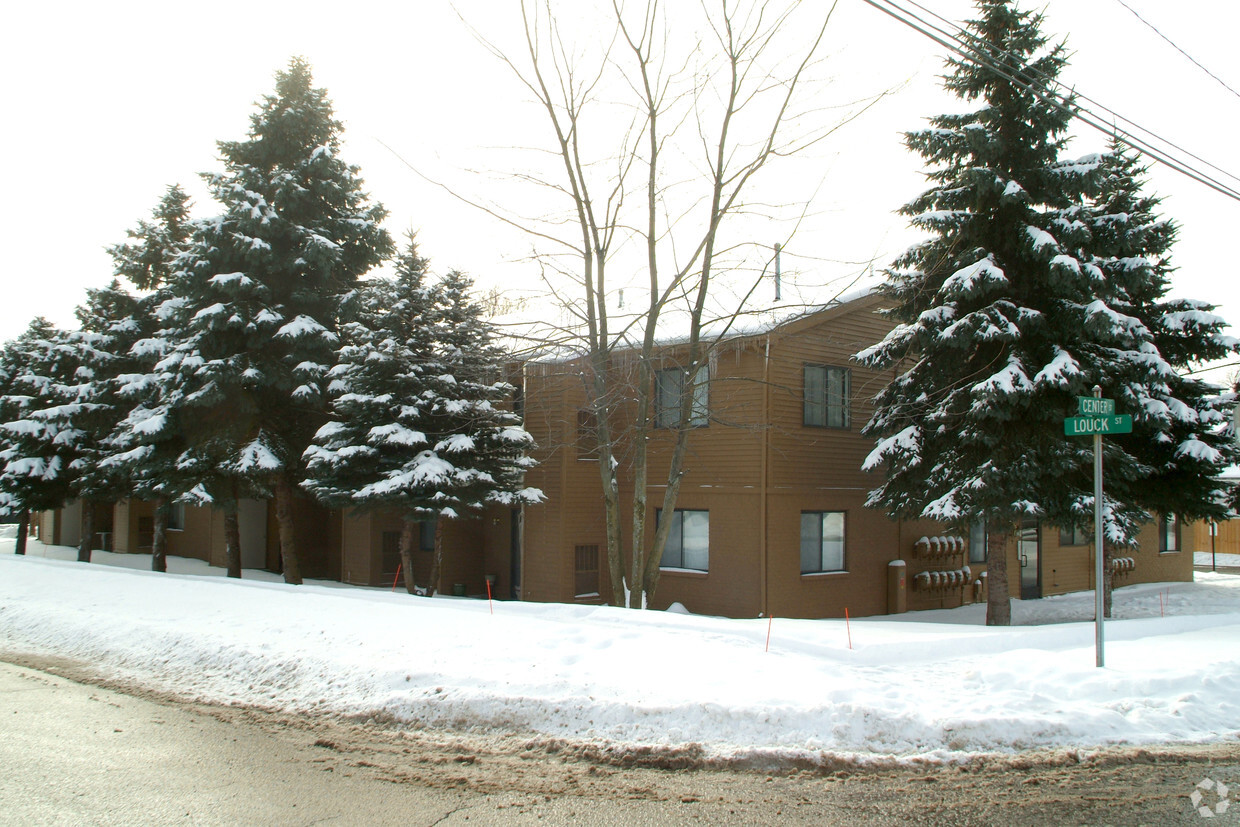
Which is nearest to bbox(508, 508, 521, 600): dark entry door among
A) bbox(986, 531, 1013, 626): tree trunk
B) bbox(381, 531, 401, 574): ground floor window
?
bbox(381, 531, 401, 574): ground floor window

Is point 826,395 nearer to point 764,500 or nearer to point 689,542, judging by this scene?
point 764,500

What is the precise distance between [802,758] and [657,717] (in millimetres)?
1175

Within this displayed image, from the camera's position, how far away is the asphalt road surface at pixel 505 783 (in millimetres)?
4957

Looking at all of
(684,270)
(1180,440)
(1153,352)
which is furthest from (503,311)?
(1180,440)

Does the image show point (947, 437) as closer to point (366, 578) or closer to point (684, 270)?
point (684, 270)

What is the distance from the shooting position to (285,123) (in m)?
18.9

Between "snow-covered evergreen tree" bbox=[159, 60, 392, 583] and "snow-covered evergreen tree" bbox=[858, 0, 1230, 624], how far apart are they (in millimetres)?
12094

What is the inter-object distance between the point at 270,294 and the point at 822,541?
13.3 m

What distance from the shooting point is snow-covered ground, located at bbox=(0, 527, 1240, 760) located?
20.8ft

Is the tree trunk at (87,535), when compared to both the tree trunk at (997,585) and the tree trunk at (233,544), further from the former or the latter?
the tree trunk at (997,585)

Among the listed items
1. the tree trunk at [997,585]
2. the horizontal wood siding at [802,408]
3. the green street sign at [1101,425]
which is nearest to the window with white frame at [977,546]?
the horizontal wood siding at [802,408]

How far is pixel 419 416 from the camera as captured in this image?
16.0m

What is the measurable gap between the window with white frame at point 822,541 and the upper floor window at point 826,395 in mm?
1961

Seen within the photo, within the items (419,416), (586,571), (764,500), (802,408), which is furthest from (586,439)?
(802,408)
